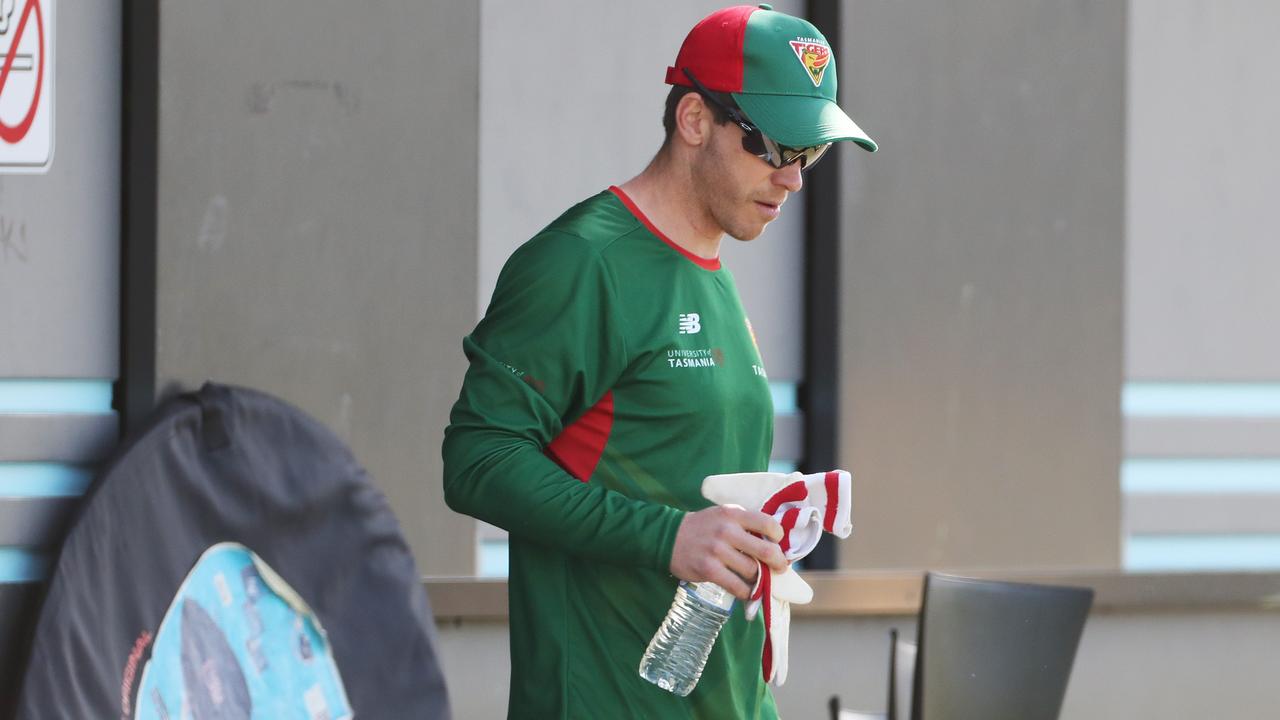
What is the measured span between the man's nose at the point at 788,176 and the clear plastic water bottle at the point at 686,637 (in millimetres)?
578

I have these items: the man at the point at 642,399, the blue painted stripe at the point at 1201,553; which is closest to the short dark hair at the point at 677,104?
the man at the point at 642,399

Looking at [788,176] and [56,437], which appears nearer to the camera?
[788,176]

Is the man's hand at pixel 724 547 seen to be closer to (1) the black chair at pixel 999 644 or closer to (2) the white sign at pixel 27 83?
(1) the black chair at pixel 999 644

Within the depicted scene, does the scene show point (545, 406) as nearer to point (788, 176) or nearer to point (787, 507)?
point (787, 507)

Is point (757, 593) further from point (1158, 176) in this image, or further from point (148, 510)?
point (1158, 176)

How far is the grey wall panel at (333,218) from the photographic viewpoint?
4230 mm

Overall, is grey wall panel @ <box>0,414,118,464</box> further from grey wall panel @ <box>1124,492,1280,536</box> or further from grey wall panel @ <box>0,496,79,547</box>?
grey wall panel @ <box>1124,492,1280,536</box>

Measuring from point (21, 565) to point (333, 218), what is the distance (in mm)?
1186

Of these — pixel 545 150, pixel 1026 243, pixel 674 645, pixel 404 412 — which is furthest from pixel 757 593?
pixel 1026 243

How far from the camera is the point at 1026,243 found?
197 inches

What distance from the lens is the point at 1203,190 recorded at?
206 inches

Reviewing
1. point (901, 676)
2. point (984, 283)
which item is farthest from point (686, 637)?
point (984, 283)

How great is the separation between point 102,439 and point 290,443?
1.65ft

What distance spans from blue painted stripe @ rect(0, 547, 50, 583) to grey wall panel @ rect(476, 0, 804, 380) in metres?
1.33
